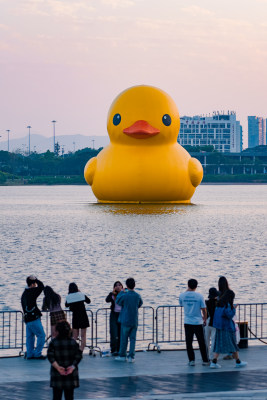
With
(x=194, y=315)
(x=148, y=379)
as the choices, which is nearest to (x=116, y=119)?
(x=194, y=315)

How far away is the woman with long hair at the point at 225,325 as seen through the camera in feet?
41.1

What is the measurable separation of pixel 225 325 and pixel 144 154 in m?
39.8

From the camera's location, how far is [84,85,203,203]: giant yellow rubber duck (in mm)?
51438

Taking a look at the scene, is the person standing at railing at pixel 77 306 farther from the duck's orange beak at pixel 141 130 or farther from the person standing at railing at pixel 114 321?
the duck's orange beak at pixel 141 130

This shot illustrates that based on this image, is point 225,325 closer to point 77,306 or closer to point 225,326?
point 225,326

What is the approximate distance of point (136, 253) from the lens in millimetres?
36344

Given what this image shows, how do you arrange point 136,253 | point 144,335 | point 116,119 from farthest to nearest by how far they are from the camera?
1. point 116,119
2. point 136,253
3. point 144,335

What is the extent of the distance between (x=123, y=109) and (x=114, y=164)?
355 centimetres

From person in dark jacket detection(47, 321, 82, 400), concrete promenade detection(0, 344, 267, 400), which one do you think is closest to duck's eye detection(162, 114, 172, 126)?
concrete promenade detection(0, 344, 267, 400)

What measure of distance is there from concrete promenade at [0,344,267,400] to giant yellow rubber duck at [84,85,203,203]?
125ft

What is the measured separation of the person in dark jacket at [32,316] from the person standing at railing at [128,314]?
1.28 meters

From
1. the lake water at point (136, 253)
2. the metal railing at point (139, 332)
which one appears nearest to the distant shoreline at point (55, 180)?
the lake water at point (136, 253)

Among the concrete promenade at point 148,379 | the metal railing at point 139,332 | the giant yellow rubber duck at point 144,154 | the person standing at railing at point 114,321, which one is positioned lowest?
the metal railing at point 139,332

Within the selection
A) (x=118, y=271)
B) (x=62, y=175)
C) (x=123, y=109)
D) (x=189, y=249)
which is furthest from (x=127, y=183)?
(x=62, y=175)
